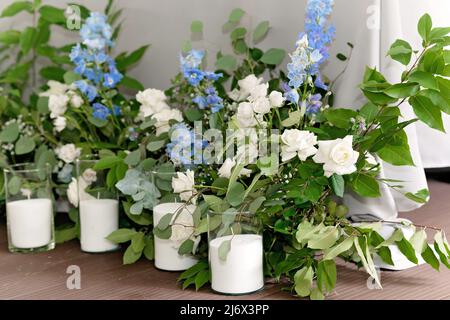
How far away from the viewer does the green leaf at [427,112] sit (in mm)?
856

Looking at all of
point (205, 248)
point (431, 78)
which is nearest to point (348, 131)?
point (431, 78)

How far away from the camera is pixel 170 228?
0.95 meters

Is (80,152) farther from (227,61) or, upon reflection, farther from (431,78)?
(431,78)

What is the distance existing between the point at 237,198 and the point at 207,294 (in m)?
0.12

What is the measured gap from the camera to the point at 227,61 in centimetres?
113

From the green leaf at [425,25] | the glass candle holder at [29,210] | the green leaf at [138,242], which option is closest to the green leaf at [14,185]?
the glass candle holder at [29,210]

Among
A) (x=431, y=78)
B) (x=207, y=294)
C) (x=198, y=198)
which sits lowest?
(x=207, y=294)

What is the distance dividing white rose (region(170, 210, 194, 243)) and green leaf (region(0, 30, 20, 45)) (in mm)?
627

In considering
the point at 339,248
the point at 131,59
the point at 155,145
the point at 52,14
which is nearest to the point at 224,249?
the point at 339,248

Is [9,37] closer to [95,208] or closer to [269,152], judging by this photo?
[95,208]

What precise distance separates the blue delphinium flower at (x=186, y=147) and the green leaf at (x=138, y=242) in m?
0.12

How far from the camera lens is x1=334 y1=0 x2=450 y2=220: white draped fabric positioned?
40.3 inches

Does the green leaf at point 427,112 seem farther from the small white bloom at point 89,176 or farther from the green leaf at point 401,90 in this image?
the small white bloom at point 89,176

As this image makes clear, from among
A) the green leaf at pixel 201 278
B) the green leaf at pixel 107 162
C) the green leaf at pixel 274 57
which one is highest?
the green leaf at pixel 274 57
